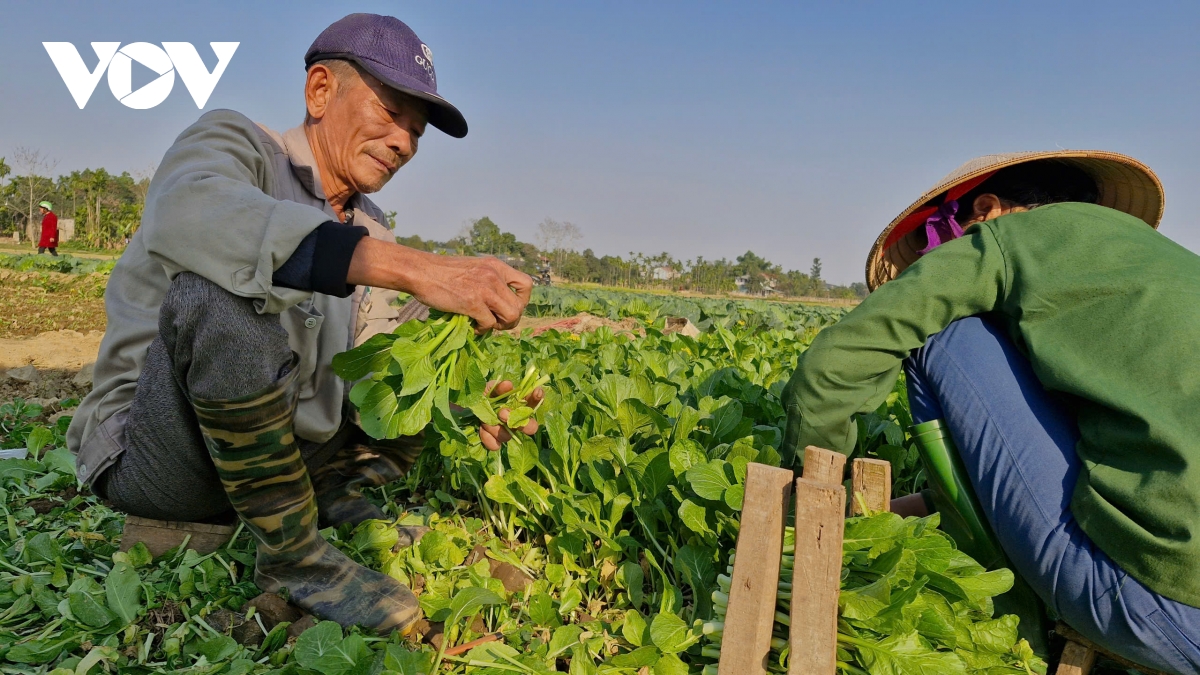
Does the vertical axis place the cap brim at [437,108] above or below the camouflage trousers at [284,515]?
above

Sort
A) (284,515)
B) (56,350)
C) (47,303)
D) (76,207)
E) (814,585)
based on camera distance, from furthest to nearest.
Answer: (76,207) → (47,303) → (56,350) → (284,515) → (814,585)

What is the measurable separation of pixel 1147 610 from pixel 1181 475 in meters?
0.29

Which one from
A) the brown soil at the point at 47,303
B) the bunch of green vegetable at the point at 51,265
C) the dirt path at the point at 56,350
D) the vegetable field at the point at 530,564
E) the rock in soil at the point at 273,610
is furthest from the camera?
the bunch of green vegetable at the point at 51,265

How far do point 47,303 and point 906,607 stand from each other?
12.9 meters

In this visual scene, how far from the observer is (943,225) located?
2.05 meters

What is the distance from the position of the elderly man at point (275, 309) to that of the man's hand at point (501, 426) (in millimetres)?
11

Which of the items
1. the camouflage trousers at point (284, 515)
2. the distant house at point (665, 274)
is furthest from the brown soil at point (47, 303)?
the distant house at point (665, 274)

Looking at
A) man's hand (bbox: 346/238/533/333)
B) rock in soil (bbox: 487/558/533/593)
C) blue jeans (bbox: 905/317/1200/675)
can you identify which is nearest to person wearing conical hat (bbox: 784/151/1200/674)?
blue jeans (bbox: 905/317/1200/675)

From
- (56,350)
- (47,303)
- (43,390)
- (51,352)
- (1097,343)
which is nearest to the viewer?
(1097,343)

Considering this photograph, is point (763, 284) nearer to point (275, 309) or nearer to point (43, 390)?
point (43, 390)

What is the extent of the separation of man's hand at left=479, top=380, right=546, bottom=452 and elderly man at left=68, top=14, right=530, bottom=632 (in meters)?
0.01

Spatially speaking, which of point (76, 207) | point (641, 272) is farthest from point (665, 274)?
point (76, 207)

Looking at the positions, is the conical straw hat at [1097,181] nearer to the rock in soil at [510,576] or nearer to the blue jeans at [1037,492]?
the blue jeans at [1037,492]

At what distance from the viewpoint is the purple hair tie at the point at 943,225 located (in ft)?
6.61
